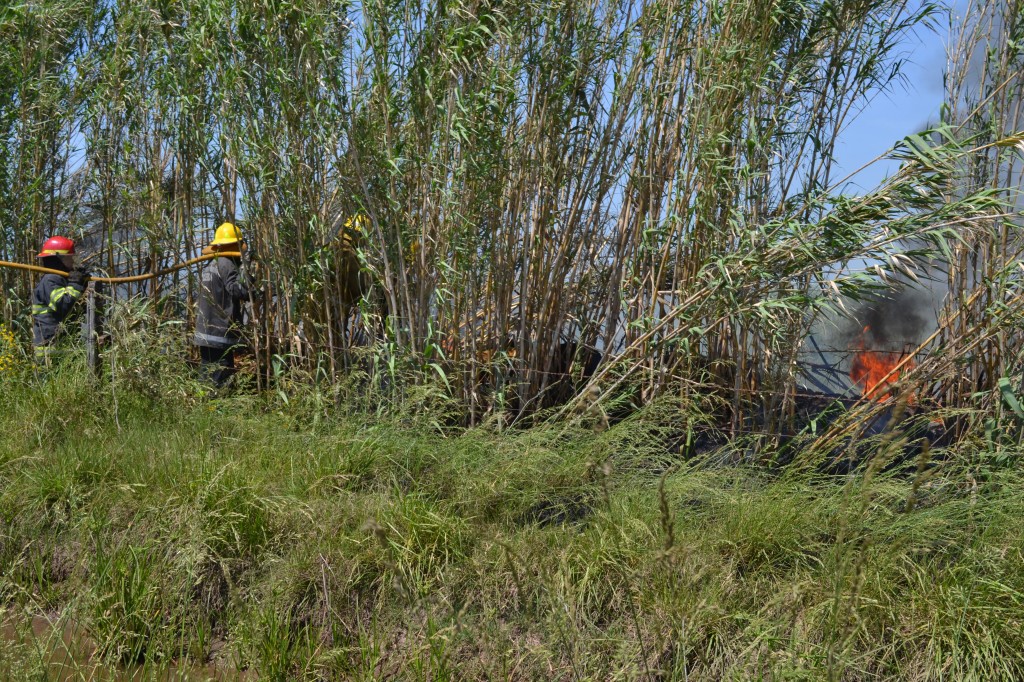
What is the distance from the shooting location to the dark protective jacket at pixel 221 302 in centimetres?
600

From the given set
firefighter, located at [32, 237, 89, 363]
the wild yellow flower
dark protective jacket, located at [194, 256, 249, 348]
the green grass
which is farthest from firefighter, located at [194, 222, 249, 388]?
the green grass

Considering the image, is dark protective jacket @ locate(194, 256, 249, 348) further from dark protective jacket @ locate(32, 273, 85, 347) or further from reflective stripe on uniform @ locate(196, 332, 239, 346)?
dark protective jacket @ locate(32, 273, 85, 347)

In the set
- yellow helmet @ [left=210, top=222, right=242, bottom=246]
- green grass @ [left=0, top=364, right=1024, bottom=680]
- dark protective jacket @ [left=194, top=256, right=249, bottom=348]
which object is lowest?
green grass @ [left=0, top=364, right=1024, bottom=680]

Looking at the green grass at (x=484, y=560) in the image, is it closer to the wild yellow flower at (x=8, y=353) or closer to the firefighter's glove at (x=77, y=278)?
the wild yellow flower at (x=8, y=353)

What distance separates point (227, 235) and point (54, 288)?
4.32ft

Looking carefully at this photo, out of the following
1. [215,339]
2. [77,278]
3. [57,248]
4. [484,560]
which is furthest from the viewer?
[57,248]

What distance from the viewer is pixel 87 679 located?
315 centimetres

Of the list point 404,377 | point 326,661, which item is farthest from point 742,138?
point 326,661

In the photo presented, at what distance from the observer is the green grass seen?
3.10m

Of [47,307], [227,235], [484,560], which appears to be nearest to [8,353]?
[47,307]

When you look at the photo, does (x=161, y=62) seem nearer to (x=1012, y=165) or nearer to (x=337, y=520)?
(x=337, y=520)

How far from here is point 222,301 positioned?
6148mm

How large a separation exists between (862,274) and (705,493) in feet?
3.83

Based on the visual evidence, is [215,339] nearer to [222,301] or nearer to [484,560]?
[222,301]
